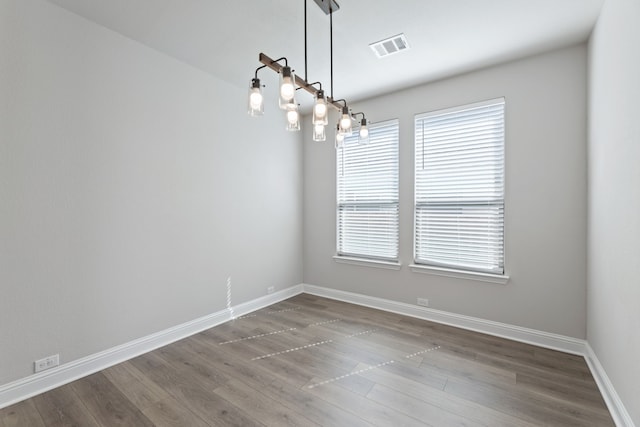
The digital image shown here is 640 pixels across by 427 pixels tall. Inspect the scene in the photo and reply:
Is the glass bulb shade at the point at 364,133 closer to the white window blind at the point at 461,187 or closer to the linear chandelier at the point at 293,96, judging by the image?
the linear chandelier at the point at 293,96

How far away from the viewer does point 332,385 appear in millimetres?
2250

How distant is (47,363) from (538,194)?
15.1ft

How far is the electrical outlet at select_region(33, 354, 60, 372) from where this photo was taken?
215cm

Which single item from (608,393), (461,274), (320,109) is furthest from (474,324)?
(320,109)

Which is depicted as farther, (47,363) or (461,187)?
(461,187)

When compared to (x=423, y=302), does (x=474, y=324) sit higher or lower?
lower

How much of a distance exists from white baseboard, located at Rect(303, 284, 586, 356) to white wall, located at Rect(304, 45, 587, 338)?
65mm

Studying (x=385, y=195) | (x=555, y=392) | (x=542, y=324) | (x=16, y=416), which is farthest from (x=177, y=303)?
(x=542, y=324)

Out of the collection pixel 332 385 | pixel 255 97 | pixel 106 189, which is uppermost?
pixel 255 97

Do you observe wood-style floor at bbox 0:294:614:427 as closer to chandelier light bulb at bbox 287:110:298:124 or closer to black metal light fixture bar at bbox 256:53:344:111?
chandelier light bulb at bbox 287:110:298:124

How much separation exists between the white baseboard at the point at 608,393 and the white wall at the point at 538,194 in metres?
0.35

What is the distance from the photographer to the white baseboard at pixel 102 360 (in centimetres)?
206

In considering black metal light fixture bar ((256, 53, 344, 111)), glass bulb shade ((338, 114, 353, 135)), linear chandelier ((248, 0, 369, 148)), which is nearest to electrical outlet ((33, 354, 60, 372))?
linear chandelier ((248, 0, 369, 148))

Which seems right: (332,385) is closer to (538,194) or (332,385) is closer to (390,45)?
(538,194)
